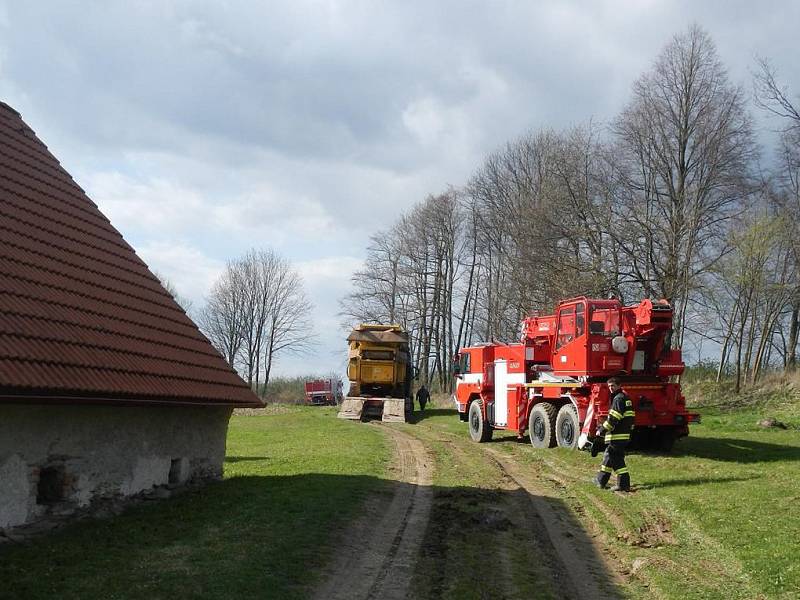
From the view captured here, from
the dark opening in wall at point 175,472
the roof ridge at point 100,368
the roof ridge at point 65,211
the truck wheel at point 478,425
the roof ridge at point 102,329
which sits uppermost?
the roof ridge at point 65,211

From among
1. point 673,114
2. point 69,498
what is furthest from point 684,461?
point 673,114

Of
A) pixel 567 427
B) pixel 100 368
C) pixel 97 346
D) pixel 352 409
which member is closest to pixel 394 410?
pixel 352 409

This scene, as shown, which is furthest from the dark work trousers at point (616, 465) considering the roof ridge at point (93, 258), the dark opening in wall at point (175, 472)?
the roof ridge at point (93, 258)

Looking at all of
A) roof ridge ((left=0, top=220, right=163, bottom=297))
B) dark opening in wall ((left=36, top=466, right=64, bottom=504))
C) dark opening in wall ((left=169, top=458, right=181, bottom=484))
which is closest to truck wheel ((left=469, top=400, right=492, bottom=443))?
roof ridge ((left=0, top=220, right=163, bottom=297))

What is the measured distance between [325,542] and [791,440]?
1434 cm

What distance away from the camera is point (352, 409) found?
3058cm

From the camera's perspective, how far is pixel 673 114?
3047cm

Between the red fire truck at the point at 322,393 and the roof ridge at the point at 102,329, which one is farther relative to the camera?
the red fire truck at the point at 322,393

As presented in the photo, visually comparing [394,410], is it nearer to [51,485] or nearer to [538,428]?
[538,428]

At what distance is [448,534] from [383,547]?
43.8 inches

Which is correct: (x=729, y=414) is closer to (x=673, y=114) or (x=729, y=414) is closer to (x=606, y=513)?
(x=673, y=114)

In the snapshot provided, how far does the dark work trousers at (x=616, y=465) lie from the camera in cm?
1197

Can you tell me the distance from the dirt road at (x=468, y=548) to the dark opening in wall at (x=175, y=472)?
3023 mm

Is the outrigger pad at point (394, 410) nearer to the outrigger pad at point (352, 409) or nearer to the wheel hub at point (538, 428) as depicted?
the outrigger pad at point (352, 409)
